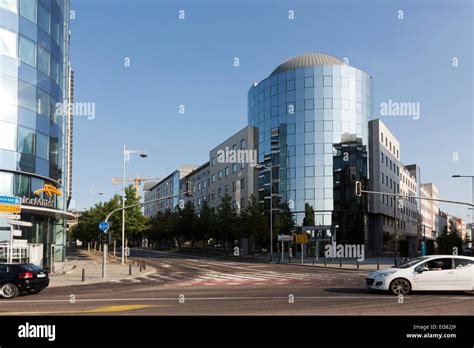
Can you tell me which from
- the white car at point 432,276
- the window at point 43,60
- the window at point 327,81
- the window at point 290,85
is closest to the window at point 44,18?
the window at point 43,60

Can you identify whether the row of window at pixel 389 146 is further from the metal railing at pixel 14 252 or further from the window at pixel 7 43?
the metal railing at pixel 14 252

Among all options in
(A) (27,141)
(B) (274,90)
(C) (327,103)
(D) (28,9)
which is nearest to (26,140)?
(A) (27,141)

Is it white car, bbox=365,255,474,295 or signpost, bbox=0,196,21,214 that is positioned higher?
signpost, bbox=0,196,21,214

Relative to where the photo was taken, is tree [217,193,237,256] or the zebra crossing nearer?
the zebra crossing

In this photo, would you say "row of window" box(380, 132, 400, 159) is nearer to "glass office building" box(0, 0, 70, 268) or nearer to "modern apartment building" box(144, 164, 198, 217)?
"glass office building" box(0, 0, 70, 268)

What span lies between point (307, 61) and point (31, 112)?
46031 millimetres

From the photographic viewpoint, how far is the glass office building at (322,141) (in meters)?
64.2

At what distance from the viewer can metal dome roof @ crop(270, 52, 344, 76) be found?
6806 centimetres

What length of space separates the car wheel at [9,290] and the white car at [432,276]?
13343 mm

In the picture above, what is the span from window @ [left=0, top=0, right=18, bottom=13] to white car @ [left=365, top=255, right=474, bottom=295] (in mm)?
27307

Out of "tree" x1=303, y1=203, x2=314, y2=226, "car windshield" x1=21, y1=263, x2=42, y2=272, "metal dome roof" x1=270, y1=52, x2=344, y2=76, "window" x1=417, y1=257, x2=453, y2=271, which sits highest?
"metal dome roof" x1=270, y1=52, x2=344, y2=76

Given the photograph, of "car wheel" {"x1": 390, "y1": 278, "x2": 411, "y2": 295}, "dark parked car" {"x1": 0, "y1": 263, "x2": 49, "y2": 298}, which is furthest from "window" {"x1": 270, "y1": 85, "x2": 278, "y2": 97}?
"car wheel" {"x1": 390, "y1": 278, "x2": 411, "y2": 295}

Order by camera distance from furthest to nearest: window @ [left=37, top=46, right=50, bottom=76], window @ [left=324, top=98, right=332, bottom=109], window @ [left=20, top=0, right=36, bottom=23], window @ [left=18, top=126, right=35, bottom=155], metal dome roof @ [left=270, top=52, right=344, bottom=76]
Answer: metal dome roof @ [left=270, top=52, right=344, bottom=76] < window @ [left=324, top=98, right=332, bottom=109] < window @ [left=37, top=46, right=50, bottom=76] < window @ [left=20, top=0, right=36, bottom=23] < window @ [left=18, top=126, right=35, bottom=155]

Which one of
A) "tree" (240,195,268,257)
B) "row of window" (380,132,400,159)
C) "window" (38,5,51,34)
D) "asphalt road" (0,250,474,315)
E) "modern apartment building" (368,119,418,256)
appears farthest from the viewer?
"row of window" (380,132,400,159)
